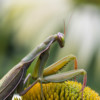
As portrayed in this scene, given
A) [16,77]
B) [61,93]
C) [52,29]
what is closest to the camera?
[16,77]

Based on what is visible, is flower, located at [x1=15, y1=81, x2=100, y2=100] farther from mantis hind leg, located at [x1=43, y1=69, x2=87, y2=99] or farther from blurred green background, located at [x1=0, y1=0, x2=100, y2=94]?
blurred green background, located at [x1=0, y1=0, x2=100, y2=94]

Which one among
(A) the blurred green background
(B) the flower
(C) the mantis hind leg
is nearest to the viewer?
(C) the mantis hind leg

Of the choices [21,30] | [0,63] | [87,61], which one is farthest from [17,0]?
[87,61]

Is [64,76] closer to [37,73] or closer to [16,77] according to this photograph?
[37,73]

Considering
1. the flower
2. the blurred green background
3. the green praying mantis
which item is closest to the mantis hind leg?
the green praying mantis

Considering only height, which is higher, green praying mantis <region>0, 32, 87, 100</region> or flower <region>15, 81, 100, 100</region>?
green praying mantis <region>0, 32, 87, 100</region>

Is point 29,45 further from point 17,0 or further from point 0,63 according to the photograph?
point 17,0

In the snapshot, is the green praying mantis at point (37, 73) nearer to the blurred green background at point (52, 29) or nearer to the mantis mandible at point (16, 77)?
the mantis mandible at point (16, 77)

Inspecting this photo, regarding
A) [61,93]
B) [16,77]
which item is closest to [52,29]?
[61,93]
